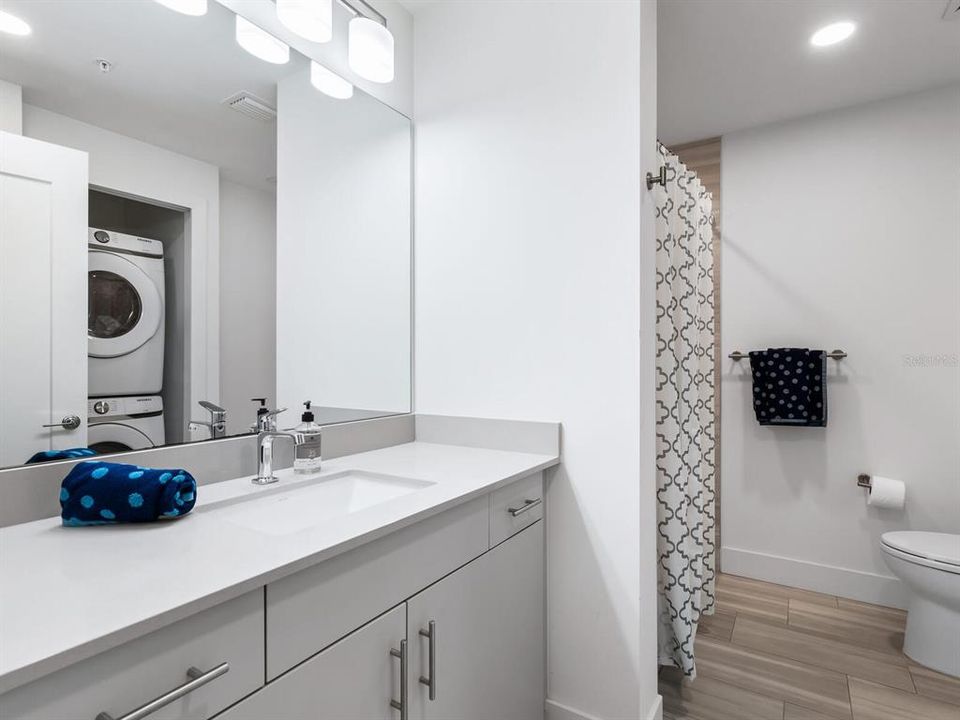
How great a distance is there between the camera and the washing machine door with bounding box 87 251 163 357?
3.57ft

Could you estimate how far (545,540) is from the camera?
1615mm

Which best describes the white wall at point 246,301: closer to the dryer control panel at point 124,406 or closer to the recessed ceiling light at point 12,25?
the dryer control panel at point 124,406

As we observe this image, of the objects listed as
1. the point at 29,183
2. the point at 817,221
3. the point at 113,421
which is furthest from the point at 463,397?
the point at 817,221

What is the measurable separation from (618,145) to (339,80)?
0.94m

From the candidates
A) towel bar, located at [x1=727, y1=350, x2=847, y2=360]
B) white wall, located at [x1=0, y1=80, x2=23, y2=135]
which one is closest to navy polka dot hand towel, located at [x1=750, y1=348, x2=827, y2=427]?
towel bar, located at [x1=727, y1=350, x2=847, y2=360]

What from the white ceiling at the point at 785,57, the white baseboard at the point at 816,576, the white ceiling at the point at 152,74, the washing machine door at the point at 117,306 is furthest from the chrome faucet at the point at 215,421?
the white baseboard at the point at 816,576

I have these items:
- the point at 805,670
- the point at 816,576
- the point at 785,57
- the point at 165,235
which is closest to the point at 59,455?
the point at 165,235

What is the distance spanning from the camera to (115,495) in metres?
0.92

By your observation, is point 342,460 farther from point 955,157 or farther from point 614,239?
point 955,157

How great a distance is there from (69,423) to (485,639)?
106 centimetres

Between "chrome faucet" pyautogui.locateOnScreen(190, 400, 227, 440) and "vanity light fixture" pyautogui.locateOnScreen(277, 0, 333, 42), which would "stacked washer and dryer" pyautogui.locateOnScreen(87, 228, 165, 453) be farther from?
"vanity light fixture" pyautogui.locateOnScreen(277, 0, 333, 42)

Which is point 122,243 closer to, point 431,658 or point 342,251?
point 342,251

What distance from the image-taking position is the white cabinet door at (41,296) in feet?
3.21

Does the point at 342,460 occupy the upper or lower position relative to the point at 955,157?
lower
